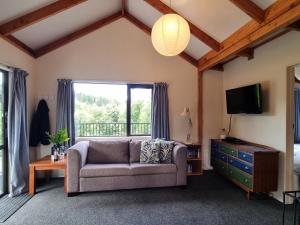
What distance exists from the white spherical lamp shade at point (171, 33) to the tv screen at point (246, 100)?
1857mm

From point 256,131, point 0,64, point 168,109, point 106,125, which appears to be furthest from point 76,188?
point 256,131

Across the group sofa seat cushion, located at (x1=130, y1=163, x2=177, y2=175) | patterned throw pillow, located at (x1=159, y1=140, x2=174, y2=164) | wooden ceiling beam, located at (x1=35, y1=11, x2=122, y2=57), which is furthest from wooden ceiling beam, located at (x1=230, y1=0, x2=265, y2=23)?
wooden ceiling beam, located at (x1=35, y1=11, x2=122, y2=57)

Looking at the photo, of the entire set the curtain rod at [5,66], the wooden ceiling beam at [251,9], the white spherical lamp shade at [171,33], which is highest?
the wooden ceiling beam at [251,9]

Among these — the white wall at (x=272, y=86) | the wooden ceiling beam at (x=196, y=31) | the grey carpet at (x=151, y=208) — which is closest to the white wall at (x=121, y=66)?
the wooden ceiling beam at (x=196, y=31)

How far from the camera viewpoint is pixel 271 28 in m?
2.35

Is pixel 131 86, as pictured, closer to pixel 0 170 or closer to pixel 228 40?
pixel 228 40

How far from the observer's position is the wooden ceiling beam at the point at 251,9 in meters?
2.44

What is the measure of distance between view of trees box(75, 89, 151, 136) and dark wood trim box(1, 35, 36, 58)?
3.78 feet

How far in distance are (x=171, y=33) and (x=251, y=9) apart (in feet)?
3.83

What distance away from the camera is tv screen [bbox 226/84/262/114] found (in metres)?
3.33

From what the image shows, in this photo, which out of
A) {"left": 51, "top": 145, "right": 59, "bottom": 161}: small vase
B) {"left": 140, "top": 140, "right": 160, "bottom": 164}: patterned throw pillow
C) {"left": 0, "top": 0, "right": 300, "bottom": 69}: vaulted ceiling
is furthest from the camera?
{"left": 140, "top": 140, "right": 160, "bottom": 164}: patterned throw pillow

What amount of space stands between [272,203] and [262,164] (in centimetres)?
59

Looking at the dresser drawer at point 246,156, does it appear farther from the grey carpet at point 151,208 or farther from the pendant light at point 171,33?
the pendant light at point 171,33

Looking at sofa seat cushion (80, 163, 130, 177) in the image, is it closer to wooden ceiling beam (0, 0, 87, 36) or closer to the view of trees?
the view of trees
